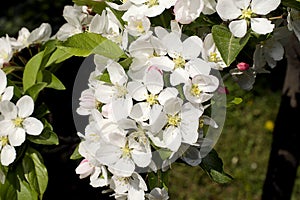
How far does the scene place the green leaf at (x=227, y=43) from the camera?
1051 millimetres

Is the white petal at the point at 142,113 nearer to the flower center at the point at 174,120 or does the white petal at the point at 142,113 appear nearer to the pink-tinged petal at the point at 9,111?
the flower center at the point at 174,120

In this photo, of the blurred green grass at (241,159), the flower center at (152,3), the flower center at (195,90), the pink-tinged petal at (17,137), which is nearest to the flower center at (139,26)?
the flower center at (152,3)

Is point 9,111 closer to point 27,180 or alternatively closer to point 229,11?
point 27,180

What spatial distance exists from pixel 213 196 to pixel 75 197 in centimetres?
111

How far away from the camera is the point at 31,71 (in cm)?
136

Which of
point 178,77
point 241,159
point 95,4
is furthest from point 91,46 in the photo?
point 241,159

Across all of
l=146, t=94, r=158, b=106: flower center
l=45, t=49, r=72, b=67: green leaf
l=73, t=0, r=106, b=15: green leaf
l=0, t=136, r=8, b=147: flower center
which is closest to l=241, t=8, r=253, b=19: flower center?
l=146, t=94, r=158, b=106: flower center

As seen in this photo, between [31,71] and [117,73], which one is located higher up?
[117,73]

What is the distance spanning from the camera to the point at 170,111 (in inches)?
40.8

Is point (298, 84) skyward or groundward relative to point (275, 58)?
groundward

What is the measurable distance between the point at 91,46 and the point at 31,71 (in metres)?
0.24

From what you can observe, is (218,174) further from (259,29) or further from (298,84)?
(298,84)

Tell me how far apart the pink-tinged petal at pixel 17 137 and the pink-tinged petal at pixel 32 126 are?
0.02 meters

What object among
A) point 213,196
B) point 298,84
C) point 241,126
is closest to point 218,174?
point 298,84
